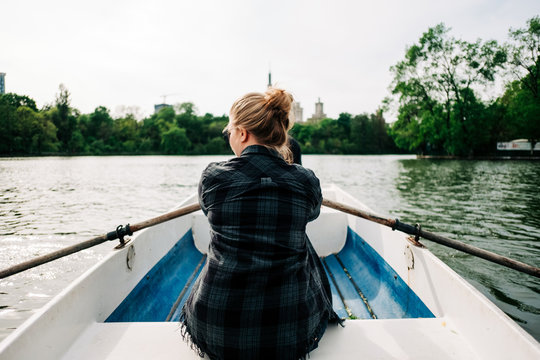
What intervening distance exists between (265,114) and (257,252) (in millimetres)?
552

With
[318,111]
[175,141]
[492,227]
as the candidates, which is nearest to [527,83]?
[492,227]

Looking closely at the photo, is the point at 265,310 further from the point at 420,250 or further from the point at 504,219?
the point at 504,219

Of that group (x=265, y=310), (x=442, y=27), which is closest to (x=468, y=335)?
(x=265, y=310)

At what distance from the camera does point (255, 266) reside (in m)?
1.23

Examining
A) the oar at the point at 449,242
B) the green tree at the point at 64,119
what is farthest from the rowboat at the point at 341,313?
the green tree at the point at 64,119

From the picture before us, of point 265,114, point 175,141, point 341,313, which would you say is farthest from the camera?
point 175,141

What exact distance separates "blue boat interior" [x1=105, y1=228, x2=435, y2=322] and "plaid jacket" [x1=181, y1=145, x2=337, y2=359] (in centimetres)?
135

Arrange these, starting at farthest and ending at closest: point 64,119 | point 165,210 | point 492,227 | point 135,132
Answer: point 135,132 < point 64,119 < point 165,210 < point 492,227

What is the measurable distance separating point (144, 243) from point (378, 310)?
83.3 inches

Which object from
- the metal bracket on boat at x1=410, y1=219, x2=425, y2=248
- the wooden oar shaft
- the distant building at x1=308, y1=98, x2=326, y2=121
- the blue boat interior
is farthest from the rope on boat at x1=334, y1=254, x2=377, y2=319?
the distant building at x1=308, y1=98, x2=326, y2=121

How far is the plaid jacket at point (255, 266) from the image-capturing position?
1.24 metres

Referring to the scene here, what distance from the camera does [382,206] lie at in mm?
9914

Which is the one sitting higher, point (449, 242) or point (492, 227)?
point (449, 242)

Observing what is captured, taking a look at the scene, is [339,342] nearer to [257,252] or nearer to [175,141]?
[257,252]
